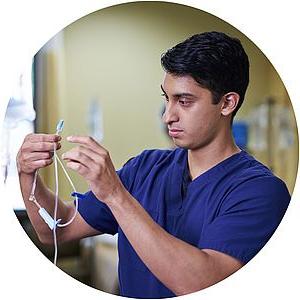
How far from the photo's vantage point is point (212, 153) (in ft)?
2.44

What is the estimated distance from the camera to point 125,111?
200 centimetres

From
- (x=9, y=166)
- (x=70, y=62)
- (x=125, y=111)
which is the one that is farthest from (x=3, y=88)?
(x=125, y=111)

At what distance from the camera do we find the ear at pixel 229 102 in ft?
2.27

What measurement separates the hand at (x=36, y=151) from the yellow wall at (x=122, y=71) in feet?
0.08

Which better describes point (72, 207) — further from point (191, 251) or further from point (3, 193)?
point (191, 251)

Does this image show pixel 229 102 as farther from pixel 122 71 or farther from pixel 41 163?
pixel 122 71

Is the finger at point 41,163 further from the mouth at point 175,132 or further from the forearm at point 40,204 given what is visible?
the mouth at point 175,132

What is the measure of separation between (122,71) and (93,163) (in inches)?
45.9

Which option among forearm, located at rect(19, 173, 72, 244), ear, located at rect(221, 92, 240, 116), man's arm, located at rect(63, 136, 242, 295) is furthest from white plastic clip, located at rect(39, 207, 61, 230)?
ear, located at rect(221, 92, 240, 116)

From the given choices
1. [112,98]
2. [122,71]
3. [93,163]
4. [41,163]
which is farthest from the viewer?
[112,98]

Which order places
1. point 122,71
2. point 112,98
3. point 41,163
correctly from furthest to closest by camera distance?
1. point 112,98
2. point 122,71
3. point 41,163

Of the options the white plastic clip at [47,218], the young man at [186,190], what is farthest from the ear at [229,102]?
the white plastic clip at [47,218]

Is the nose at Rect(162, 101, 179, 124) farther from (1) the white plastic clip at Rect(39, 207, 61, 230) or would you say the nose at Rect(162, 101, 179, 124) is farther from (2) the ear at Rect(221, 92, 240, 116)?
(1) the white plastic clip at Rect(39, 207, 61, 230)

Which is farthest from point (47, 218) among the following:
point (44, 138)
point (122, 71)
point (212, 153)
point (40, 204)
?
point (122, 71)
